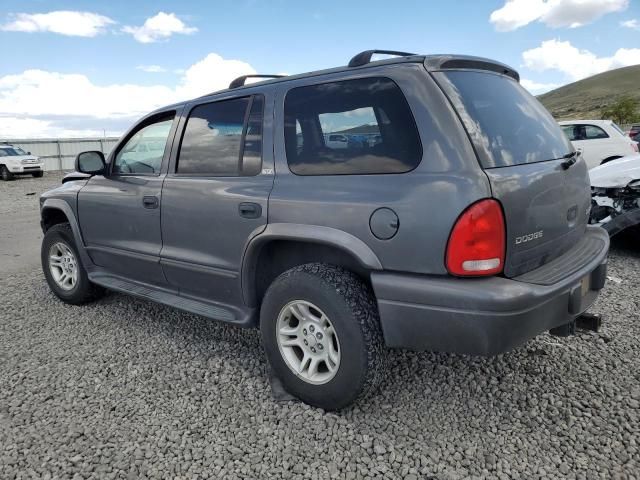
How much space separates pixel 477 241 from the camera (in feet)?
7.07

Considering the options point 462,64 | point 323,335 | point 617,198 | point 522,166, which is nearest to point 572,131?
point 617,198

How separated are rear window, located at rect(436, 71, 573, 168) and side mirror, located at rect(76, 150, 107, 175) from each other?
2.77m

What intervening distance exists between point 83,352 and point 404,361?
2.24m

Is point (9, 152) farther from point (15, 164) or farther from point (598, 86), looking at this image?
point (598, 86)

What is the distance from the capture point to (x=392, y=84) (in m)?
2.44

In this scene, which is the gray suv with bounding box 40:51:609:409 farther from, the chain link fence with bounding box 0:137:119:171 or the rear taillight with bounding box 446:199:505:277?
the chain link fence with bounding box 0:137:119:171

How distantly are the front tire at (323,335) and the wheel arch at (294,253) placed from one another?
0.30 ft

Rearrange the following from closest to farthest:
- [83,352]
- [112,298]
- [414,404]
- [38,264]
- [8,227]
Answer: [414,404] → [83,352] → [112,298] → [38,264] → [8,227]

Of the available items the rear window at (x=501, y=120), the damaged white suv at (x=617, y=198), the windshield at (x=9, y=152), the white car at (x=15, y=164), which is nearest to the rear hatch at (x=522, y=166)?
the rear window at (x=501, y=120)

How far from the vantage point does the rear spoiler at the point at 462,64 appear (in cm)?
245

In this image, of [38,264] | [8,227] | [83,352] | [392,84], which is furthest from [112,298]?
[8,227]

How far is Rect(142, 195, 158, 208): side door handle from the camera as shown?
3414mm

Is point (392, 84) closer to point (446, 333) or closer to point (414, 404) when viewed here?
point (446, 333)

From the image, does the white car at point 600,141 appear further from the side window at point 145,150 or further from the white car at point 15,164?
the white car at point 15,164
